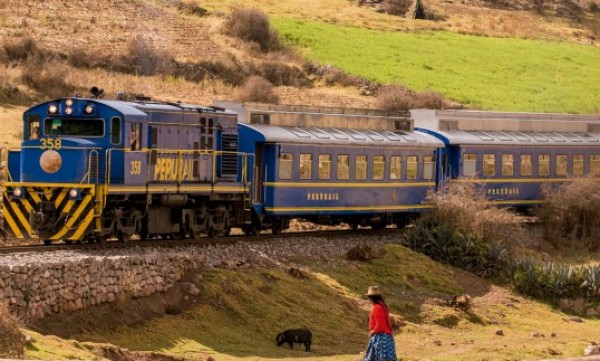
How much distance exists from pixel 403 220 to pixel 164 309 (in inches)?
638

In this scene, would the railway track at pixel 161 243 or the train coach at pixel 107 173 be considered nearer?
the railway track at pixel 161 243

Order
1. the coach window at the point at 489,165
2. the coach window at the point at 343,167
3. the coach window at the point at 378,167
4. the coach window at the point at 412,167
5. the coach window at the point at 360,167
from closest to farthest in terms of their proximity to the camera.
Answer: the coach window at the point at 343,167 < the coach window at the point at 360,167 < the coach window at the point at 378,167 < the coach window at the point at 412,167 < the coach window at the point at 489,165

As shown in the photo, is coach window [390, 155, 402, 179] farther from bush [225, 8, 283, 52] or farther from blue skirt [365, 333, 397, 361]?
bush [225, 8, 283, 52]

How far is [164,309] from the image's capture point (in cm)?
2500

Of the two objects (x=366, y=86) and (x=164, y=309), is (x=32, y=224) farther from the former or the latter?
(x=366, y=86)

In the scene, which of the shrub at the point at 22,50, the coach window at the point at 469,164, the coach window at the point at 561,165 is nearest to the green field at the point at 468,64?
the shrub at the point at 22,50

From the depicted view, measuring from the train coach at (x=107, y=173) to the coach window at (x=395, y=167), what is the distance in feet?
28.2

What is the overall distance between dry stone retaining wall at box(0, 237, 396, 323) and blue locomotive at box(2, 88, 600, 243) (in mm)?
1467

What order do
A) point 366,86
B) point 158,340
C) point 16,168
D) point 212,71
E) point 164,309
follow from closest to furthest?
point 158,340 < point 164,309 < point 16,168 < point 212,71 < point 366,86

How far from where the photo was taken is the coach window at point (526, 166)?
146 feet

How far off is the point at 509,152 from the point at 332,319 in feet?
59.2

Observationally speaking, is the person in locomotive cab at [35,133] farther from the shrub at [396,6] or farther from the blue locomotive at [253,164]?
the shrub at [396,6]

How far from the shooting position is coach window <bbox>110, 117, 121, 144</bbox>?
2852 cm

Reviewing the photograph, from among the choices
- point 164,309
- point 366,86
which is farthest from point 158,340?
point 366,86
